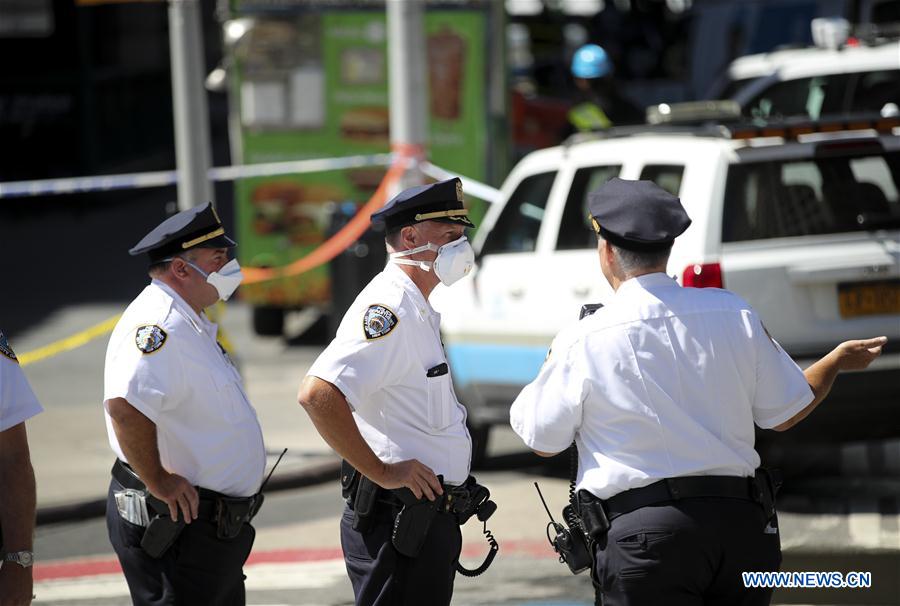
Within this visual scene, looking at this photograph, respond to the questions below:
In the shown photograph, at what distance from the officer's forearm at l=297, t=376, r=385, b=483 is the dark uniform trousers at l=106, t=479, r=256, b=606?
1.92 feet

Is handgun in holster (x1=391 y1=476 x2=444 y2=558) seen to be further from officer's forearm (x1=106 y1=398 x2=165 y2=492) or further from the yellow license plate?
the yellow license plate

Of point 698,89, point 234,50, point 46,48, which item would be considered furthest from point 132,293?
point 46,48

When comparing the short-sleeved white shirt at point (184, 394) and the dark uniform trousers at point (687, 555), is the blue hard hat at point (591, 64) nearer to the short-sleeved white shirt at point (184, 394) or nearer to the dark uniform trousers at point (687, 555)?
the short-sleeved white shirt at point (184, 394)

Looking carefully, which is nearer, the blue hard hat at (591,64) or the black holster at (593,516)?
the black holster at (593,516)

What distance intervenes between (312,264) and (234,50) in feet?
8.12

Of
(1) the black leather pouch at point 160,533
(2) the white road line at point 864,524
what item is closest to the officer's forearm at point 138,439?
(1) the black leather pouch at point 160,533

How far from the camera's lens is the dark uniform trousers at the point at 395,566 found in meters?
4.28

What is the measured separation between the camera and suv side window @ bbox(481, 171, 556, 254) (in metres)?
8.79

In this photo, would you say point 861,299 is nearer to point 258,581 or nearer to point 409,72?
point 258,581

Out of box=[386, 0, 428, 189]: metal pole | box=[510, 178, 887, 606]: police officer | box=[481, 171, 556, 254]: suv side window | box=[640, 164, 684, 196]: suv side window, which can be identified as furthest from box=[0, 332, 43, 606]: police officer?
box=[386, 0, 428, 189]: metal pole

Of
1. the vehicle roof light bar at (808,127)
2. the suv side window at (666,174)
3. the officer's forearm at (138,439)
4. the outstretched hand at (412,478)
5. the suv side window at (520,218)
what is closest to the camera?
the outstretched hand at (412,478)

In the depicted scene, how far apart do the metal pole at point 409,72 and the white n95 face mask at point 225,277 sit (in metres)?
5.70

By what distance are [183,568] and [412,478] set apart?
31.2 inches

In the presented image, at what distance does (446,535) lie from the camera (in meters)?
4.38
